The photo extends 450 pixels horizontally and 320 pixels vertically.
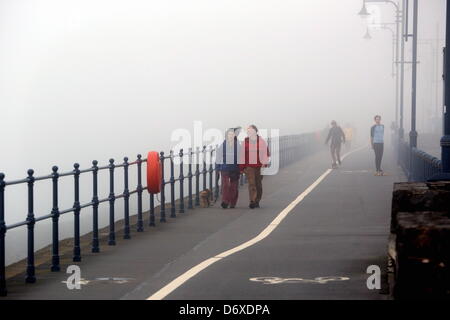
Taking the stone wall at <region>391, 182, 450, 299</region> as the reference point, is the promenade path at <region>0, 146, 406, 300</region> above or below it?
below

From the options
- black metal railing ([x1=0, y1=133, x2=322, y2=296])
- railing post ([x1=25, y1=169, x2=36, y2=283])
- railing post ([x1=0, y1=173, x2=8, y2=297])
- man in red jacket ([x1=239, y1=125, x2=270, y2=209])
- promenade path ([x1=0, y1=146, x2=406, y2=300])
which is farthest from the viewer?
man in red jacket ([x1=239, y1=125, x2=270, y2=209])

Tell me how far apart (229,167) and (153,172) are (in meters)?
4.97

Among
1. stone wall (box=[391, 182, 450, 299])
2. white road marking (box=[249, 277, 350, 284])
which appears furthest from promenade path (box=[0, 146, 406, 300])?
stone wall (box=[391, 182, 450, 299])

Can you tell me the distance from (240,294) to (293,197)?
17.5 m

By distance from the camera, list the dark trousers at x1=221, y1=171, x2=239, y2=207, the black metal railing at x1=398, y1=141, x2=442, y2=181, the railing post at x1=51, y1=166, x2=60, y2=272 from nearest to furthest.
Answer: the railing post at x1=51, y1=166, x2=60, y2=272 → the black metal railing at x1=398, y1=141, x2=442, y2=181 → the dark trousers at x1=221, y1=171, x2=239, y2=207

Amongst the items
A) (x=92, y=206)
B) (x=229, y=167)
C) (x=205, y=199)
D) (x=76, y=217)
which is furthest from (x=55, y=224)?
(x=205, y=199)

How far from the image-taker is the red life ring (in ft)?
72.6

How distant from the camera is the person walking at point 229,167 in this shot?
2677 cm

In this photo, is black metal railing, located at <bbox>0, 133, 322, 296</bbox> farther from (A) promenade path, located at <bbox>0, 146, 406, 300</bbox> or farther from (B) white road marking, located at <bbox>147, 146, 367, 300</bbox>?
(B) white road marking, located at <bbox>147, 146, 367, 300</bbox>

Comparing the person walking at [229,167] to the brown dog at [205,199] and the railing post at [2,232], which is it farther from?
the railing post at [2,232]

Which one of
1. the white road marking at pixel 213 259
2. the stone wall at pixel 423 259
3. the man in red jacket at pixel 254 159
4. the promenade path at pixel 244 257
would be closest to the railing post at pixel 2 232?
the promenade path at pixel 244 257

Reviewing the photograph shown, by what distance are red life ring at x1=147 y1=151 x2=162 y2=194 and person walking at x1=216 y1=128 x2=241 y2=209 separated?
15.2ft

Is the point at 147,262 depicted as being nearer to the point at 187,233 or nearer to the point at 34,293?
the point at 34,293

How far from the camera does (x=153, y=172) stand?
22.2 metres
